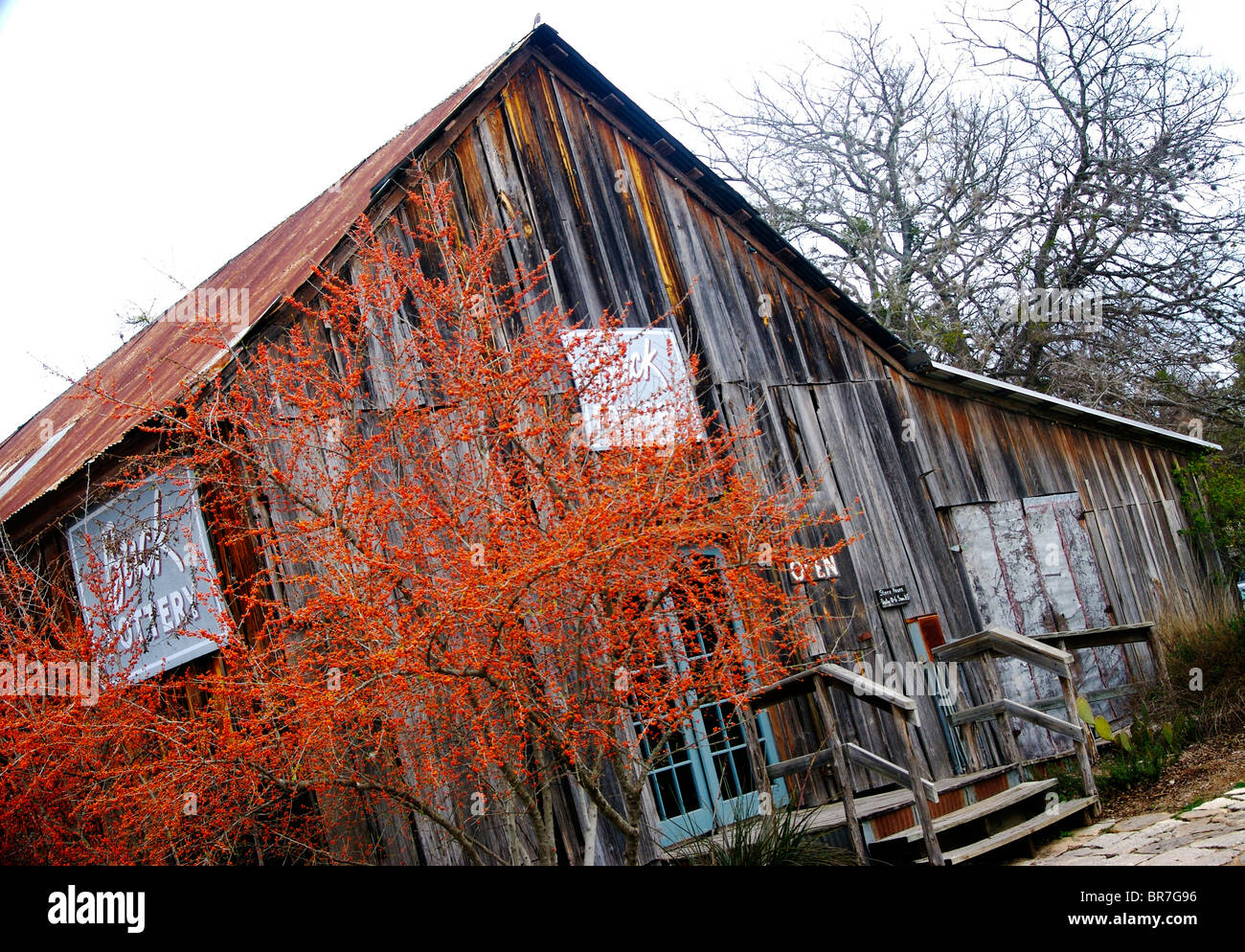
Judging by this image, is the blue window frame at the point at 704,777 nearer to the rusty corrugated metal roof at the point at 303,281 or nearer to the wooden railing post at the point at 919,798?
the wooden railing post at the point at 919,798

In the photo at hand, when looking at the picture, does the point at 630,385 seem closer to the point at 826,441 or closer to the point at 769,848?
the point at 826,441

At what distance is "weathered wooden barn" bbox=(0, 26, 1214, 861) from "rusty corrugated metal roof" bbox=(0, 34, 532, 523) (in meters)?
0.07

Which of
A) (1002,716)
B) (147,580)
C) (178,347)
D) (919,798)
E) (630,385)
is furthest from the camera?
(178,347)

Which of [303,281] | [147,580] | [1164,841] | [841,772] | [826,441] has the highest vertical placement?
[303,281]

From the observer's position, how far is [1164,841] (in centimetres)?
611

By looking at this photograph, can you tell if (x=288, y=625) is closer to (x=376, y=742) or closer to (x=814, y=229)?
(x=376, y=742)

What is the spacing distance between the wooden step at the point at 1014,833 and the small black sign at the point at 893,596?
104 inches

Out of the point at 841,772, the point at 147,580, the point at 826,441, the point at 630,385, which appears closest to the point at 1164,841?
the point at 841,772

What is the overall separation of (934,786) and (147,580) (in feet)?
19.3

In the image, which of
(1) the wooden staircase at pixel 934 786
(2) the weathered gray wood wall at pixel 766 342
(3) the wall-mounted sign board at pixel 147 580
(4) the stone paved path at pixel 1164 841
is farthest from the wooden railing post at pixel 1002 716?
(3) the wall-mounted sign board at pixel 147 580

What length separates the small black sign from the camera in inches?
385

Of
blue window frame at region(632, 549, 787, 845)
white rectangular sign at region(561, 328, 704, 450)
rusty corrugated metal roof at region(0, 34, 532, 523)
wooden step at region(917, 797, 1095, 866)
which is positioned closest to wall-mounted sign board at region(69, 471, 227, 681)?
rusty corrugated metal roof at region(0, 34, 532, 523)
